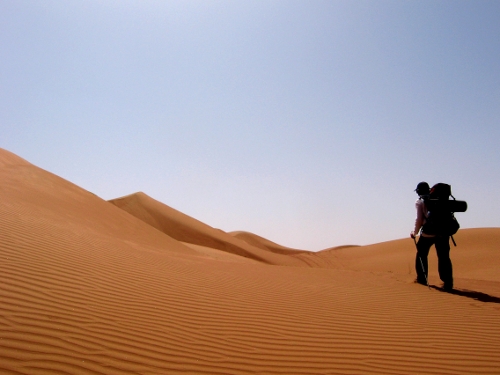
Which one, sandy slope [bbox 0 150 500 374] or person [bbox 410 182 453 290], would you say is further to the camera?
person [bbox 410 182 453 290]

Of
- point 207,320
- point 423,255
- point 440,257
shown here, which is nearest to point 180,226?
point 423,255

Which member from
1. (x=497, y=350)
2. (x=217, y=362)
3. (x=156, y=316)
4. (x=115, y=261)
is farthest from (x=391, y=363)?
(x=115, y=261)

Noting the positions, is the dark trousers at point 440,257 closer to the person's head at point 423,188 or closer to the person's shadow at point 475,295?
the person's shadow at point 475,295

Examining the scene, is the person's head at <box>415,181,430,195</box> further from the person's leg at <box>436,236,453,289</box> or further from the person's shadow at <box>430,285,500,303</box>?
the person's shadow at <box>430,285,500,303</box>

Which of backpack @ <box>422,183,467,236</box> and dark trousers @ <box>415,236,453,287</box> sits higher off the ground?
backpack @ <box>422,183,467,236</box>

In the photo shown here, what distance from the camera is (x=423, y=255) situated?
27.9ft

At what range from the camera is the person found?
799cm

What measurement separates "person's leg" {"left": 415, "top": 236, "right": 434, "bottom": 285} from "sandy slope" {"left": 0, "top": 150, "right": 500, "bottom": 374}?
368 millimetres

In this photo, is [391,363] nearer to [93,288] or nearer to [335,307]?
[335,307]

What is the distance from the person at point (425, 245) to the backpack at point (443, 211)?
5.5 inches

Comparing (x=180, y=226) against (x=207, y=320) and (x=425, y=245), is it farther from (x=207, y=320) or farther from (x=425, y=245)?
(x=207, y=320)

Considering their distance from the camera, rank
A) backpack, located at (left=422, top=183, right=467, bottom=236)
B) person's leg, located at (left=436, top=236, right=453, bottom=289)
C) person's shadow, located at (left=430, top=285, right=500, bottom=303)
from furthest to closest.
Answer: person's leg, located at (left=436, top=236, right=453, bottom=289)
backpack, located at (left=422, top=183, right=467, bottom=236)
person's shadow, located at (left=430, top=285, right=500, bottom=303)

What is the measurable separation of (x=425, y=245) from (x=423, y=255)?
23 centimetres

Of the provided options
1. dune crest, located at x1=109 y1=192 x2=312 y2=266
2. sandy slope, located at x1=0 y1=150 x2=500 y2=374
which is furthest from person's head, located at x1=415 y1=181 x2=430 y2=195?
dune crest, located at x1=109 y1=192 x2=312 y2=266
